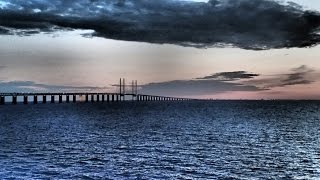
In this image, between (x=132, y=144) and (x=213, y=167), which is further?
(x=132, y=144)

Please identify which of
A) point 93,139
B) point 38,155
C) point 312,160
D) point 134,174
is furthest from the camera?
point 93,139

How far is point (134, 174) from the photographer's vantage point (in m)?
36.9

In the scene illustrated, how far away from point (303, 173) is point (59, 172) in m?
19.4

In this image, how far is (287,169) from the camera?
3994cm

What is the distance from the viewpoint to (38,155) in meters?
47.7

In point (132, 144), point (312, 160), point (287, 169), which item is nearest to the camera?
point (287, 169)

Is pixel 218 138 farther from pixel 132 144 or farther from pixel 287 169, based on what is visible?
pixel 287 169

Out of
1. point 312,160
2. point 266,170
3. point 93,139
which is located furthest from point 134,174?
point 93,139

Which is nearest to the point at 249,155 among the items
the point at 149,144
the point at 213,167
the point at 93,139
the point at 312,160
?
the point at 312,160

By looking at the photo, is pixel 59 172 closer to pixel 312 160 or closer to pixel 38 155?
pixel 38 155

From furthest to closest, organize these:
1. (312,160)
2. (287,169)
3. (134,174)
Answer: (312,160) < (287,169) < (134,174)

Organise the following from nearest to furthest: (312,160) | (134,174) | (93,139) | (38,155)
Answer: (134,174), (312,160), (38,155), (93,139)

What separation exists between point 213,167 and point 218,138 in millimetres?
26535

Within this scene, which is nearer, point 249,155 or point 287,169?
point 287,169
